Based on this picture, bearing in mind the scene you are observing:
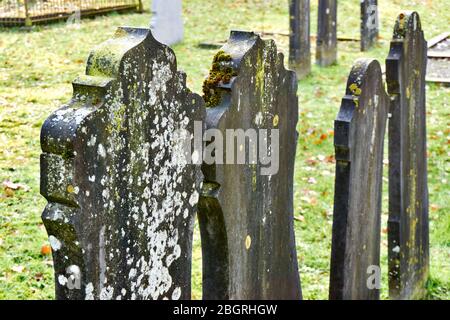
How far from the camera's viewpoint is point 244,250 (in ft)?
13.2

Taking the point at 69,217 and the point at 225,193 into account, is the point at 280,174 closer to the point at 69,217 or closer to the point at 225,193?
the point at 225,193

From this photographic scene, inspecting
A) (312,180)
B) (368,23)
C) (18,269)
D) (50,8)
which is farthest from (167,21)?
(18,269)

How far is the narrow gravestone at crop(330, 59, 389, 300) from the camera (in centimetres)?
447

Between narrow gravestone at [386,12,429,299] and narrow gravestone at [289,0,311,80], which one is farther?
narrow gravestone at [289,0,311,80]

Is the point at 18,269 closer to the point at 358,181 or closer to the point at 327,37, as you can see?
the point at 358,181

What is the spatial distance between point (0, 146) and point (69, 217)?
5678 mm

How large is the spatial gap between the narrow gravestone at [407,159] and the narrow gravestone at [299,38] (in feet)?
22.7

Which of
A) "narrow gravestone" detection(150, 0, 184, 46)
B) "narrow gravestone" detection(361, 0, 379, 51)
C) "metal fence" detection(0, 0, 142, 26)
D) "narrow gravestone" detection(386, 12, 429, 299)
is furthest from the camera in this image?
"metal fence" detection(0, 0, 142, 26)

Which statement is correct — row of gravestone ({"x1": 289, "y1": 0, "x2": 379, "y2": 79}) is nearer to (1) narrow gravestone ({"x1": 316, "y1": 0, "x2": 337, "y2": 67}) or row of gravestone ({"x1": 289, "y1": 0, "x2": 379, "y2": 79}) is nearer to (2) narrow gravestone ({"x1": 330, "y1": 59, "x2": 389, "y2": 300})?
(1) narrow gravestone ({"x1": 316, "y1": 0, "x2": 337, "y2": 67})

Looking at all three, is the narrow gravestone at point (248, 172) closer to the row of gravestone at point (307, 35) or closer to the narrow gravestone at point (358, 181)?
the narrow gravestone at point (358, 181)

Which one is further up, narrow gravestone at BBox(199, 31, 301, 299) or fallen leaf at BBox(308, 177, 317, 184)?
narrow gravestone at BBox(199, 31, 301, 299)

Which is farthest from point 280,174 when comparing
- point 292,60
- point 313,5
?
point 313,5

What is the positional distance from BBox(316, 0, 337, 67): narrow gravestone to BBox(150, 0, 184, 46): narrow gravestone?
279 cm

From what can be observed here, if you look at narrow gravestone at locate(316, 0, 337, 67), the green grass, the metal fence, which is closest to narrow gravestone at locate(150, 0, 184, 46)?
the green grass
